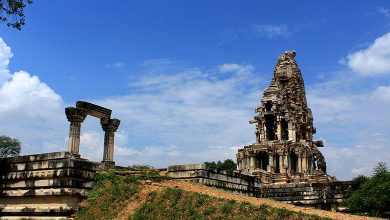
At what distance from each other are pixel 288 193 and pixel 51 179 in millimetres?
17812

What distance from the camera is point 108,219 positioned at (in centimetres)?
1572

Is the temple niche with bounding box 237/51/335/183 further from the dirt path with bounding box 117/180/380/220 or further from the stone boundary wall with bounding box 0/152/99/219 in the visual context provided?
the stone boundary wall with bounding box 0/152/99/219

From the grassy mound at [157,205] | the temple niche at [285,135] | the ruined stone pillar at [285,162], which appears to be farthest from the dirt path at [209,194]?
the ruined stone pillar at [285,162]

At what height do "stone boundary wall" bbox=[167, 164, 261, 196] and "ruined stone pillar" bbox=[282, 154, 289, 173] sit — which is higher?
"ruined stone pillar" bbox=[282, 154, 289, 173]

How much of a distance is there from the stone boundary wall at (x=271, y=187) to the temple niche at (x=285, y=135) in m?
13.8

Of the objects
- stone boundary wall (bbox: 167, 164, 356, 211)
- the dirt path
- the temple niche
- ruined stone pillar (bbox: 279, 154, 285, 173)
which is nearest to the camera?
the dirt path

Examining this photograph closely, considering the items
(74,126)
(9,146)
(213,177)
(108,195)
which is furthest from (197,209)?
(9,146)

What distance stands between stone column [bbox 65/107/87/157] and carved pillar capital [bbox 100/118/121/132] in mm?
1566

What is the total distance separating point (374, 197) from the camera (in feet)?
72.1

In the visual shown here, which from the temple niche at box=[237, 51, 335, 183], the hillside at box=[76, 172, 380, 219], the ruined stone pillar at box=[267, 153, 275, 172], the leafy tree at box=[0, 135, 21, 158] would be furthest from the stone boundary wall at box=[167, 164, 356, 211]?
the leafy tree at box=[0, 135, 21, 158]

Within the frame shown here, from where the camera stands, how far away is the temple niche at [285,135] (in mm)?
47594

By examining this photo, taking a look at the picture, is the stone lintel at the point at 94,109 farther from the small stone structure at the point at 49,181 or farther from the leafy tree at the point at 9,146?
the leafy tree at the point at 9,146

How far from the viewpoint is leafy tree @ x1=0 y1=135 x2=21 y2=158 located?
71125 millimetres

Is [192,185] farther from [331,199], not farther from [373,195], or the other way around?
[331,199]
